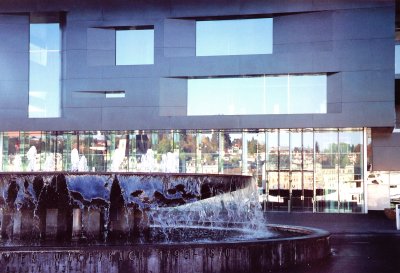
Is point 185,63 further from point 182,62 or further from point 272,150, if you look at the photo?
point 272,150

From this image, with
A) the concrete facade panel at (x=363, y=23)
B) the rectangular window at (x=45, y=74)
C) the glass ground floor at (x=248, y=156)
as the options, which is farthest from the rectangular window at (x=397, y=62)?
the rectangular window at (x=45, y=74)

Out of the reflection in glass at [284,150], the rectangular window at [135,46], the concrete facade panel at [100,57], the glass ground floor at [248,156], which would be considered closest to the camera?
the glass ground floor at [248,156]

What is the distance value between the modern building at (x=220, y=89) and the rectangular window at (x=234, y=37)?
5 cm

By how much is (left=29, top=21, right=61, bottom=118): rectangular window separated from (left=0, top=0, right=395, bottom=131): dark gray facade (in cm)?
69

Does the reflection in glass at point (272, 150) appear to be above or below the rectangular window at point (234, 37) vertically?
below

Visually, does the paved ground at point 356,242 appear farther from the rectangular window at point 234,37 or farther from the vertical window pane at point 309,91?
the rectangular window at point 234,37

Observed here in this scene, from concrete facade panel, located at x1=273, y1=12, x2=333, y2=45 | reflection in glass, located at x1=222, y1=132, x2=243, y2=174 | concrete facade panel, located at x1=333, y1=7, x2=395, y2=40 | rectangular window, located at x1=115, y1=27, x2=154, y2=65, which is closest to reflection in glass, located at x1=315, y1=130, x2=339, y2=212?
reflection in glass, located at x1=222, y1=132, x2=243, y2=174

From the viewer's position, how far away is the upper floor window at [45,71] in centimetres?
3912

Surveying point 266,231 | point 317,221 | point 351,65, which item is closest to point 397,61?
point 351,65

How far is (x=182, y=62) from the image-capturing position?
121 feet

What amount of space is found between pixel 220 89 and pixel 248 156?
155 inches

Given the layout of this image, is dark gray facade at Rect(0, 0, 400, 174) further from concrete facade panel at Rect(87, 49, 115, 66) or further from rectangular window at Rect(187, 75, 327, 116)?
rectangular window at Rect(187, 75, 327, 116)

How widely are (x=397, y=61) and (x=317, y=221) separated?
37.5 feet

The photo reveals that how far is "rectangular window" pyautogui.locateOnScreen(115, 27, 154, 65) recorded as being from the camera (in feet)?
125
